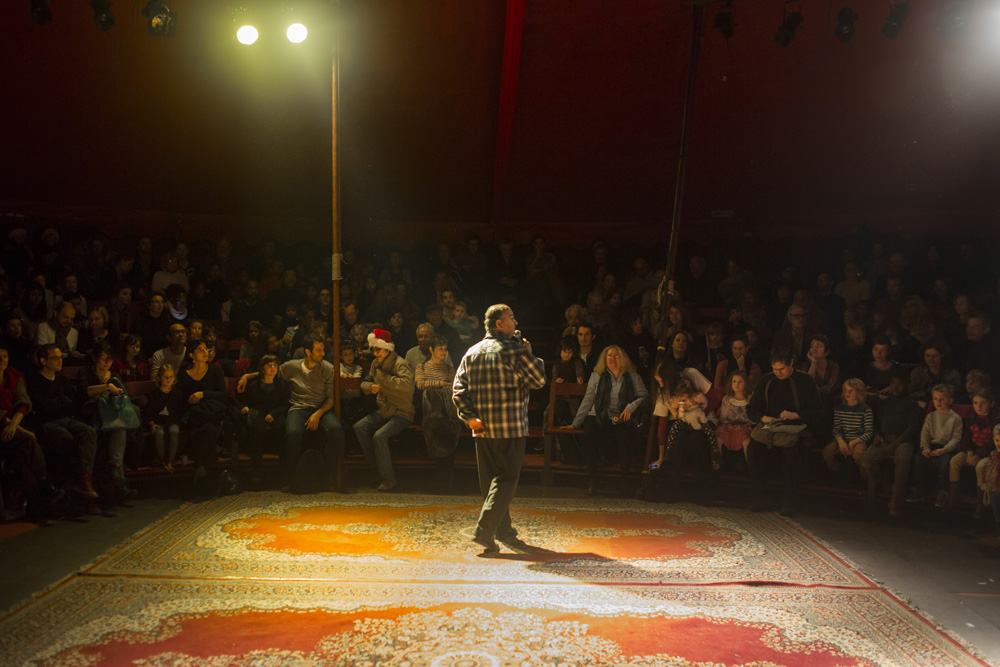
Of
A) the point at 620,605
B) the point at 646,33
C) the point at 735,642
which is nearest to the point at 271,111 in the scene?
the point at 646,33

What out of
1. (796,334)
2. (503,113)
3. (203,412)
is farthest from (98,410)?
(796,334)

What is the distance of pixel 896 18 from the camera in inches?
253

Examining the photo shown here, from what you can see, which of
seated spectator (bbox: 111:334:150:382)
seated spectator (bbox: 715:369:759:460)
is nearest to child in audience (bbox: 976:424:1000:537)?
seated spectator (bbox: 715:369:759:460)

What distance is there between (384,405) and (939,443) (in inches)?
179

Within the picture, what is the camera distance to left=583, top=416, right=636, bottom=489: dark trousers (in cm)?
665

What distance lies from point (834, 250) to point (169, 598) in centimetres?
855

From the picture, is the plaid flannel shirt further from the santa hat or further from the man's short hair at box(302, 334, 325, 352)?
the man's short hair at box(302, 334, 325, 352)

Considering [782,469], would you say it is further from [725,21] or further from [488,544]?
[725,21]

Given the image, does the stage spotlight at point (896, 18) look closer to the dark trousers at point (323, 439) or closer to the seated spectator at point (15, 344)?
the dark trousers at point (323, 439)

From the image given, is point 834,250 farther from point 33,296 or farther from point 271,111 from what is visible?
point 33,296

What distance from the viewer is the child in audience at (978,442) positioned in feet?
18.4

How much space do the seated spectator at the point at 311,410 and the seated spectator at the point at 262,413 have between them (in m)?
A: 0.07

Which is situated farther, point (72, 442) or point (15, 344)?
point (15, 344)

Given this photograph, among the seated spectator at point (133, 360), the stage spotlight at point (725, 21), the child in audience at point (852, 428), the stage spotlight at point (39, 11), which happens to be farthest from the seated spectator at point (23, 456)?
the stage spotlight at point (725, 21)
